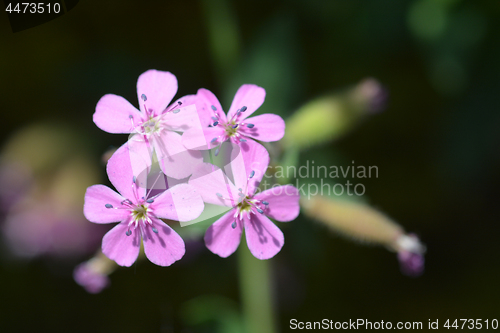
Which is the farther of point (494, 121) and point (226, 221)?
point (494, 121)

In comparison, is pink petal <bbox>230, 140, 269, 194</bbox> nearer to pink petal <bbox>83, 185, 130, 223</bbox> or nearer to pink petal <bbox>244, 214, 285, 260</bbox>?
pink petal <bbox>244, 214, 285, 260</bbox>

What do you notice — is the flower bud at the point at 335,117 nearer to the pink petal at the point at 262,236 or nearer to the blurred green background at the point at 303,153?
the blurred green background at the point at 303,153

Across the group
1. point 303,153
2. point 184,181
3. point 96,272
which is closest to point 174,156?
point 184,181

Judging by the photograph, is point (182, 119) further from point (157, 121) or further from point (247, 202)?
point (247, 202)

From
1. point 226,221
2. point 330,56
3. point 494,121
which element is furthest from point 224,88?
point 494,121

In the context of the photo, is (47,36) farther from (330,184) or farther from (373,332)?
(373,332)

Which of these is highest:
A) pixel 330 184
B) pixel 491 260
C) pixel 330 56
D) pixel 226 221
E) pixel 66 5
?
Answer: pixel 66 5

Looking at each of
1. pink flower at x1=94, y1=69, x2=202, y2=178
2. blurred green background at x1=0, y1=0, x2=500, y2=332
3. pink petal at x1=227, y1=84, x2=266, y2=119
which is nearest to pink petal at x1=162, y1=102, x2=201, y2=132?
pink flower at x1=94, y1=69, x2=202, y2=178
